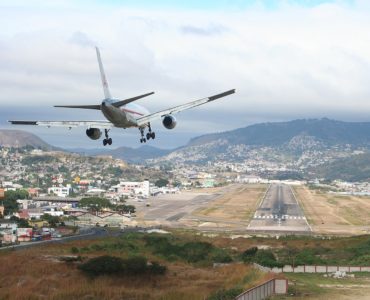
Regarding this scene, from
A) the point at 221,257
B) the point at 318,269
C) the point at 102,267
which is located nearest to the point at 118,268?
the point at 102,267

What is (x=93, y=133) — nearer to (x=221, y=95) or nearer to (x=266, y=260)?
(x=221, y=95)

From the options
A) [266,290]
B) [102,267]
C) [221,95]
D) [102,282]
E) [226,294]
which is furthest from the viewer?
[102,267]

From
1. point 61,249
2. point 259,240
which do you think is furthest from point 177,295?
point 259,240

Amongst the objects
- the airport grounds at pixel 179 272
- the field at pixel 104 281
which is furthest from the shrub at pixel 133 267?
the field at pixel 104 281

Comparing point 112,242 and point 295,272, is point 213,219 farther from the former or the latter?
point 295,272

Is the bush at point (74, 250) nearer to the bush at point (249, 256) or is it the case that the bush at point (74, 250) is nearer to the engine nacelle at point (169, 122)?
the bush at point (249, 256)

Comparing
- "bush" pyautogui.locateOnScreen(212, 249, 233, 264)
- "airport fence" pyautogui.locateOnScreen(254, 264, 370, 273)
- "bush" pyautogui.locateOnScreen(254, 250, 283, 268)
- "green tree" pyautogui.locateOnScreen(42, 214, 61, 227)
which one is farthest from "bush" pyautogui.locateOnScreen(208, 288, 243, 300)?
"green tree" pyautogui.locateOnScreen(42, 214, 61, 227)
